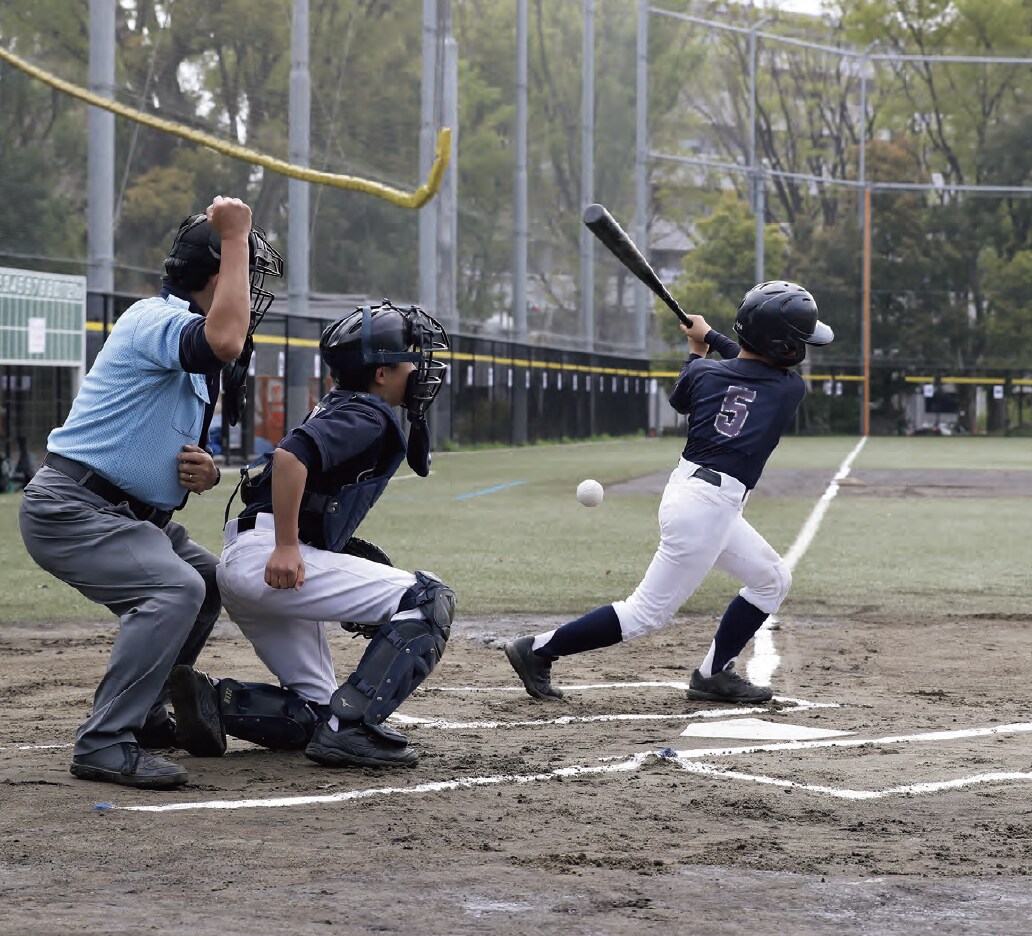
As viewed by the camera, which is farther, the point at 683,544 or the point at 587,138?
the point at 587,138

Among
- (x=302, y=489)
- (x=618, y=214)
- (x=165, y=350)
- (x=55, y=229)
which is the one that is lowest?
(x=302, y=489)

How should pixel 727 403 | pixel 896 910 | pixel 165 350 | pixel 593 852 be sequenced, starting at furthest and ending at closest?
1. pixel 727 403
2. pixel 165 350
3. pixel 593 852
4. pixel 896 910

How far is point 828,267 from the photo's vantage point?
220 ft

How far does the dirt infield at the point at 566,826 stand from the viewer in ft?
12.7

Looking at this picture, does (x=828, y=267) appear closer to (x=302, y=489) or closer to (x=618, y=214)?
(x=618, y=214)

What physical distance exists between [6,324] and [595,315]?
38629mm

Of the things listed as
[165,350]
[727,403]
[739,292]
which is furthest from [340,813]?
[739,292]

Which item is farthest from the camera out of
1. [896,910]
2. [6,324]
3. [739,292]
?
[739,292]

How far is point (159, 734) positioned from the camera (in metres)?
6.06

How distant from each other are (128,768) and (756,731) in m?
2.40

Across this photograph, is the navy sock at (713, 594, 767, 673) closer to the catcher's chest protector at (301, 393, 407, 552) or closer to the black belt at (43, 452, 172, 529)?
the catcher's chest protector at (301, 393, 407, 552)

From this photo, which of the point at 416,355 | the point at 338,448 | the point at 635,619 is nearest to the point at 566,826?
the point at 338,448

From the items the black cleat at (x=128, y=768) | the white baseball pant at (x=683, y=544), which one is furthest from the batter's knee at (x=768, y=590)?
the black cleat at (x=128, y=768)

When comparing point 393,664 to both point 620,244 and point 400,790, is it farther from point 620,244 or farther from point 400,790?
point 620,244
